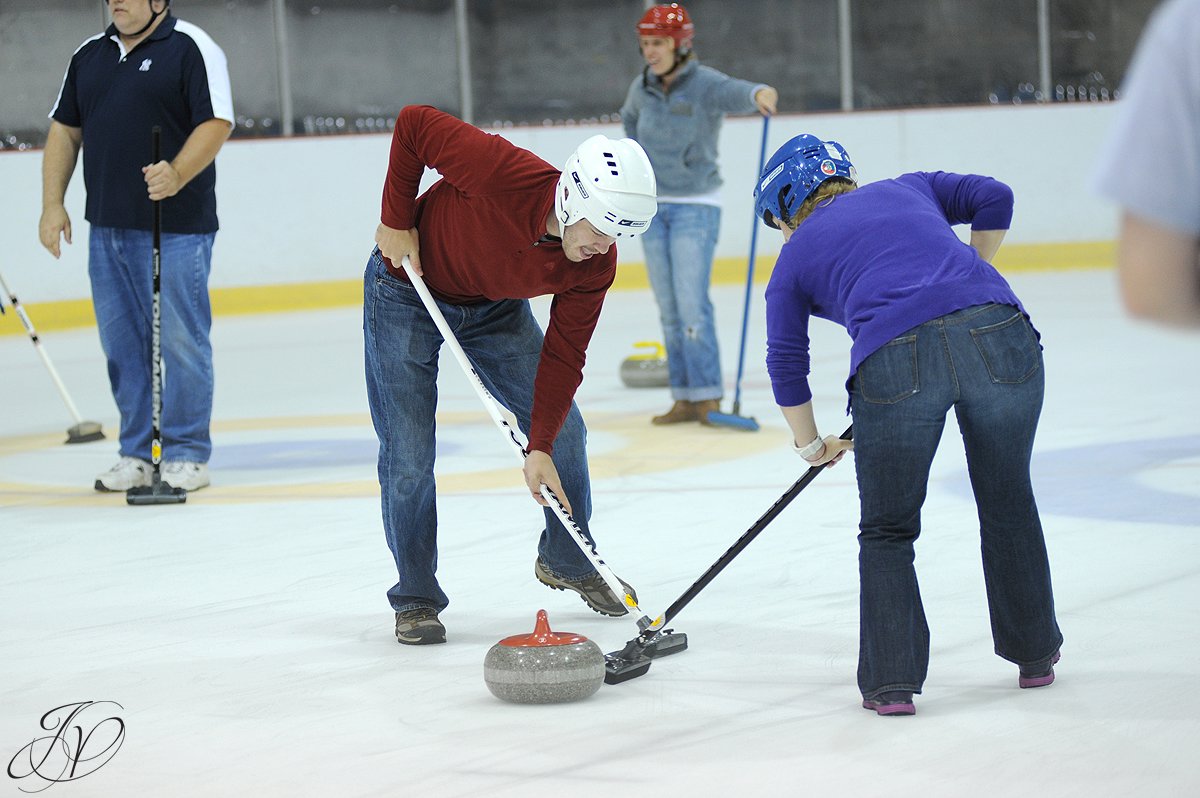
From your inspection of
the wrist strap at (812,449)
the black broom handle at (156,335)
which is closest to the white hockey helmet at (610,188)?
the wrist strap at (812,449)

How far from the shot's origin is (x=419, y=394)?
10.7 ft

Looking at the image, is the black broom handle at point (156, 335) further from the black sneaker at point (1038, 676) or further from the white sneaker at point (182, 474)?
the black sneaker at point (1038, 676)

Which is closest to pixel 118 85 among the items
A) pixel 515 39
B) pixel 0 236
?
pixel 0 236

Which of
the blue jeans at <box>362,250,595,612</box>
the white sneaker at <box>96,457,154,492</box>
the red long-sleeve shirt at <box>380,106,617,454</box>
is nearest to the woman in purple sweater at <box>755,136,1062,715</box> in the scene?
the red long-sleeve shirt at <box>380,106,617,454</box>

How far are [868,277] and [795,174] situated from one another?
220 millimetres

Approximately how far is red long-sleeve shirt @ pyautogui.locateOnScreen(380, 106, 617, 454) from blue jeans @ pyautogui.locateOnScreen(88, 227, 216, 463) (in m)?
1.96

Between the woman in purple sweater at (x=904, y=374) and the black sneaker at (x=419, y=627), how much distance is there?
895mm

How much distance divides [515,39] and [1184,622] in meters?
10.2

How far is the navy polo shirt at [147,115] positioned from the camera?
4.97 meters

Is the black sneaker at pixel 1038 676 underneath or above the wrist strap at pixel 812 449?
underneath

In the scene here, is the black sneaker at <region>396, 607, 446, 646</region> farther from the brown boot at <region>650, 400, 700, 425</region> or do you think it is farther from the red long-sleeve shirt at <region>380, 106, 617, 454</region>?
the brown boot at <region>650, 400, 700, 425</region>

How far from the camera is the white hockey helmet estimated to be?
273 centimetres

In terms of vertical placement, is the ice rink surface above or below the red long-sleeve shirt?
below

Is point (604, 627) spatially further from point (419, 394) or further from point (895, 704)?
point (895, 704)
